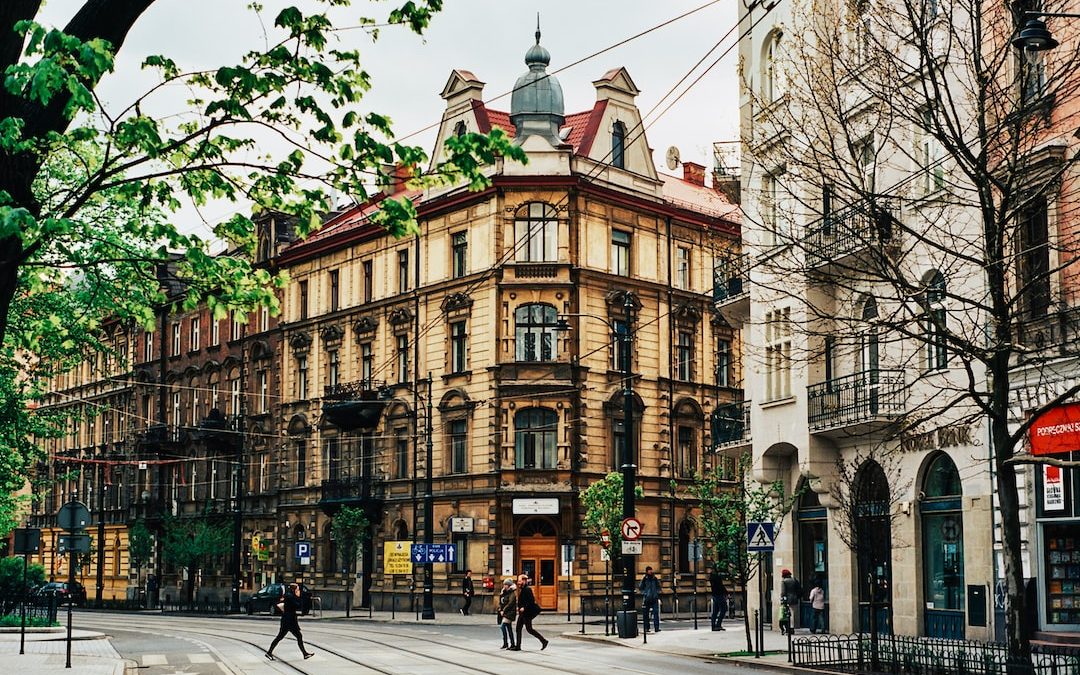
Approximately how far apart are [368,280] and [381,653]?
31.6 m

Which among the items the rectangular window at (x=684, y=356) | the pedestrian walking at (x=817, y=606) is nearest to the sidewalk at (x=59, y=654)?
the pedestrian walking at (x=817, y=606)

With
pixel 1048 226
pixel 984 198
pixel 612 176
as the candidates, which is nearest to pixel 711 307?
pixel 612 176

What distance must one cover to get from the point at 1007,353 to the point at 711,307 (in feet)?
128

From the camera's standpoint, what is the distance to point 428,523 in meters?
50.2

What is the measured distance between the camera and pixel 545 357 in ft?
166

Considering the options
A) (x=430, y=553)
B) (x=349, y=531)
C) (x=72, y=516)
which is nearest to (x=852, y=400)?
(x=72, y=516)

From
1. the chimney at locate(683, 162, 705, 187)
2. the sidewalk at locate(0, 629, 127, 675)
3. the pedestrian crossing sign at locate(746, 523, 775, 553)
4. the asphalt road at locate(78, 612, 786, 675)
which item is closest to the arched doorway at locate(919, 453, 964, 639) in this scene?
the pedestrian crossing sign at locate(746, 523, 775, 553)

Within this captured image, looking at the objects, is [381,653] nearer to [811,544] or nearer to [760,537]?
[760,537]

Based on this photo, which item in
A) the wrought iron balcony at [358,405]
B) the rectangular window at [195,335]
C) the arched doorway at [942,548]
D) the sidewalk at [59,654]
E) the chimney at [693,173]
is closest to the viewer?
the sidewalk at [59,654]

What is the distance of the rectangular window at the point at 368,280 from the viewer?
57875 millimetres

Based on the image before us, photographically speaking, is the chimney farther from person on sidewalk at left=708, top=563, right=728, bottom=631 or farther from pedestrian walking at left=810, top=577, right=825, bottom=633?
pedestrian walking at left=810, top=577, right=825, bottom=633

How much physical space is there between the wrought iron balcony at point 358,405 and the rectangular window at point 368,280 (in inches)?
147

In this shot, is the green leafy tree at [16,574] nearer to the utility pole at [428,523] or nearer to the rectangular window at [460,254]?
the utility pole at [428,523]

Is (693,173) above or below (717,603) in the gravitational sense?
above
